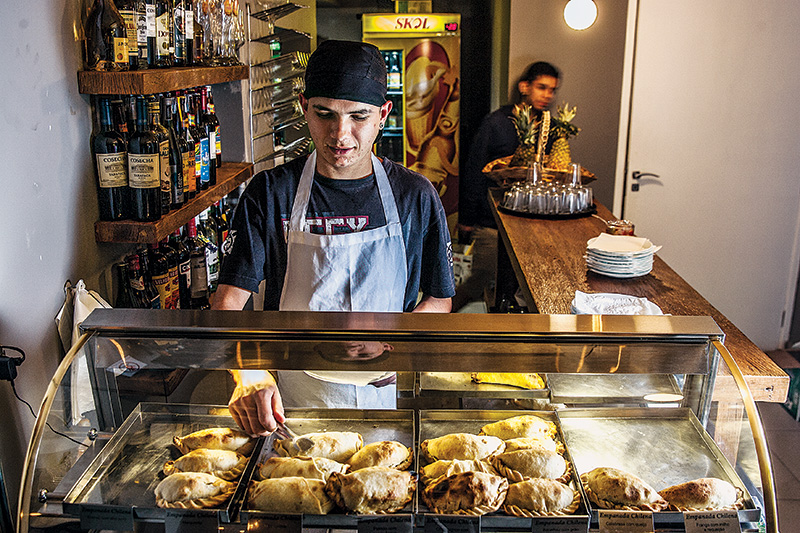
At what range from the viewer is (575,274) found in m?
2.90

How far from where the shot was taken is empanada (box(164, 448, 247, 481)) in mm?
1282

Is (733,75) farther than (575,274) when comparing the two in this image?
Yes

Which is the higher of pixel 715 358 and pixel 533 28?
pixel 533 28

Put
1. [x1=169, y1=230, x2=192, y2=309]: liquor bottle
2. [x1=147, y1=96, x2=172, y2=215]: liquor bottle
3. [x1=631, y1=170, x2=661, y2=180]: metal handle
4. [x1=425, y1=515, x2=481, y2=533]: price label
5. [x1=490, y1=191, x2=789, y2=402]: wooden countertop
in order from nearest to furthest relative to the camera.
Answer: [x1=425, y1=515, x2=481, y2=533]: price label < [x1=490, y1=191, x2=789, y2=402]: wooden countertop < [x1=147, y1=96, x2=172, y2=215]: liquor bottle < [x1=169, y1=230, x2=192, y2=309]: liquor bottle < [x1=631, y1=170, x2=661, y2=180]: metal handle

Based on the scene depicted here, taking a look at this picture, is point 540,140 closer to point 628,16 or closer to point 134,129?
point 628,16

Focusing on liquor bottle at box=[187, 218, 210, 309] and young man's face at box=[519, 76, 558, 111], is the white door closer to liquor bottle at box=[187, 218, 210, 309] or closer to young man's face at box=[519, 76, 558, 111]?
young man's face at box=[519, 76, 558, 111]

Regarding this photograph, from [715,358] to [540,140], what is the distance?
3393 mm

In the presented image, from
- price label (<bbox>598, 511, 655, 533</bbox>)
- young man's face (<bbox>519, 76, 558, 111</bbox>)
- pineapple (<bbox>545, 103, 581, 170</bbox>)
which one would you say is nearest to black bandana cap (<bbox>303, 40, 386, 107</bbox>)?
price label (<bbox>598, 511, 655, 533</bbox>)

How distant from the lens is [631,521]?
1.18 meters

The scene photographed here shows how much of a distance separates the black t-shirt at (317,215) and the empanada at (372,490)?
0.97 m

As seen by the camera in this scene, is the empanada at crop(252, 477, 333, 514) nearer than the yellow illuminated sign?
Yes

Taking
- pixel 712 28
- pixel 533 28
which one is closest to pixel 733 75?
pixel 712 28

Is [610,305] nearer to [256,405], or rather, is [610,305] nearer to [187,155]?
[256,405]

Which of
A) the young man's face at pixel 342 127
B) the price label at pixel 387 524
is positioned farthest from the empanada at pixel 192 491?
the young man's face at pixel 342 127
